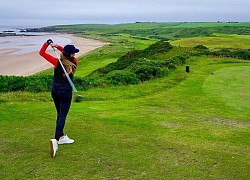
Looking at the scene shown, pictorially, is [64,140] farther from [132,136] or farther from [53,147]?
[132,136]

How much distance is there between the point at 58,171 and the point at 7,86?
32.4 feet

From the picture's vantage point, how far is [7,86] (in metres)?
15.1

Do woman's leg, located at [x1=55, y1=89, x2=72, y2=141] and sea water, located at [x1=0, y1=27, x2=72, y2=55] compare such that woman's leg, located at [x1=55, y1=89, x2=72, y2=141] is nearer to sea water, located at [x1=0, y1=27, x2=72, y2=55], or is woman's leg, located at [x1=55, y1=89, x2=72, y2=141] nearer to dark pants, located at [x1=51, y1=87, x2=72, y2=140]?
dark pants, located at [x1=51, y1=87, x2=72, y2=140]

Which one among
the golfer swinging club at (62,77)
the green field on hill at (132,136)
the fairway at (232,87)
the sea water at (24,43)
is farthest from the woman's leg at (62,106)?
the sea water at (24,43)

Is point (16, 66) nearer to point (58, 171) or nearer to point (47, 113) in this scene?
point (47, 113)

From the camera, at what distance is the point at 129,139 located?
8.00 meters


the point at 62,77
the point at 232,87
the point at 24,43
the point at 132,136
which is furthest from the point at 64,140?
the point at 24,43

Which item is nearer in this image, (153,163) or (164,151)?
(153,163)

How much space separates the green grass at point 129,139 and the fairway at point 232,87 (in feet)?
0.63

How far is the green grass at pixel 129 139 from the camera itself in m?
6.26

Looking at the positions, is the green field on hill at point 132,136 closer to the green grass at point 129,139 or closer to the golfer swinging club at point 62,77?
the green grass at point 129,139

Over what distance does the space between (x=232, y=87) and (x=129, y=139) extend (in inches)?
415

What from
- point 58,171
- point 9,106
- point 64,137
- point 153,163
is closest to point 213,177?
point 153,163

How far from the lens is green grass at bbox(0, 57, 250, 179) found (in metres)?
6.26
